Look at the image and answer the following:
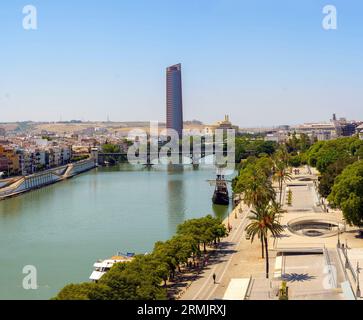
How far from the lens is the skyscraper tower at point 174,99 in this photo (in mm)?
86938

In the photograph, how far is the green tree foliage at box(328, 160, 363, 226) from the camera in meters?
14.3

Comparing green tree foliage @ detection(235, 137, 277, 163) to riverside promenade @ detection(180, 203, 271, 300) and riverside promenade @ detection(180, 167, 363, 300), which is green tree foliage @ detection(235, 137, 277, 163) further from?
riverside promenade @ detection(180, 203, 271, 300)

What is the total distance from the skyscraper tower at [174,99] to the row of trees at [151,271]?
242ft

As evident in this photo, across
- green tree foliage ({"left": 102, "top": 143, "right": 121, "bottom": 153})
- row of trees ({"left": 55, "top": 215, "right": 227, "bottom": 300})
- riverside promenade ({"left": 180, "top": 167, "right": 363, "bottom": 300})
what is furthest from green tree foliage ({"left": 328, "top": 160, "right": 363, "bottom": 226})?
green tree foliage ({"left": 102, "top": 143, "right": 121, "bottom": 153})

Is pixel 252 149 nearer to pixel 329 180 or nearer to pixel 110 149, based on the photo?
pixel 110 149

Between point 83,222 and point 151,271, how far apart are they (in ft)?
34.5

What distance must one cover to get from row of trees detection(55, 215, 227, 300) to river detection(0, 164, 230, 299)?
2099mm

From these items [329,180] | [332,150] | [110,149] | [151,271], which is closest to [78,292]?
[151,271]

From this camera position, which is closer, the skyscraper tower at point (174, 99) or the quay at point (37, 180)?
the quay at point (37, 180)

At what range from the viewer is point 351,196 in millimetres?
14602

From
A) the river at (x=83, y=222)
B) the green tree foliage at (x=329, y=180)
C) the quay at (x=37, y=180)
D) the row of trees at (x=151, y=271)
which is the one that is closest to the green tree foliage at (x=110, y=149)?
the quay at (x=37, y=180)

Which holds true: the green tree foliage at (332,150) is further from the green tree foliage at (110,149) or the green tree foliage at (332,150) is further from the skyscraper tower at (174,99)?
the skyscraper tower at (174,99)

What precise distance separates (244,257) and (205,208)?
994 centimetres
